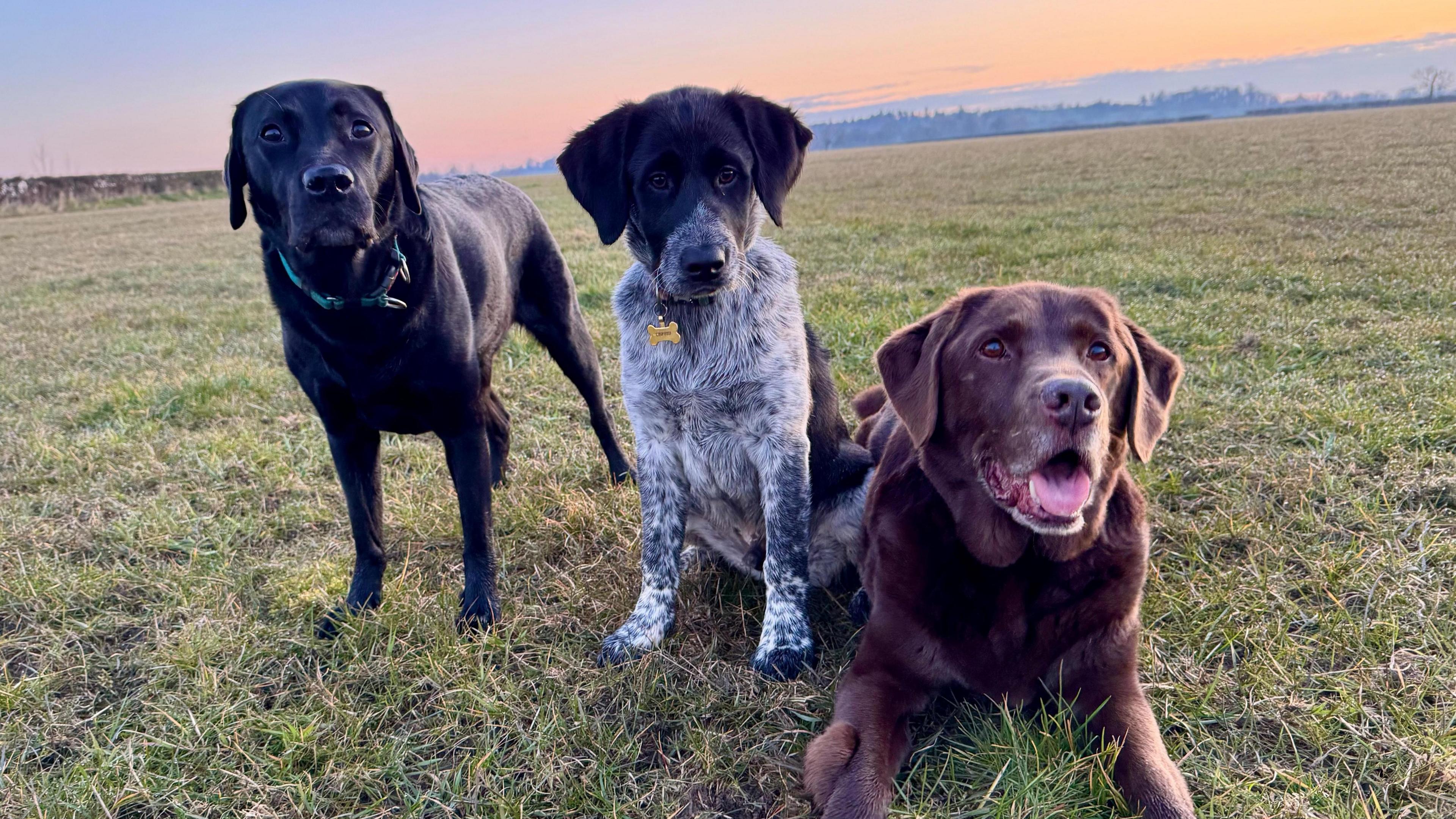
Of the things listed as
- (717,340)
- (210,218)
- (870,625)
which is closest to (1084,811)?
(870,625)

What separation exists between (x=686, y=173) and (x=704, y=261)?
0.38 m

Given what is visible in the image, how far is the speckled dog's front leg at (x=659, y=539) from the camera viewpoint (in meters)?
2.91

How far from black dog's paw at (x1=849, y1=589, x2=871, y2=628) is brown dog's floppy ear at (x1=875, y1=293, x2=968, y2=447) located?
2.37 ft

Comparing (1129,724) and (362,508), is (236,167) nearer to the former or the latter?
(362,508)

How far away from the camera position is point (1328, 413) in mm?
4047

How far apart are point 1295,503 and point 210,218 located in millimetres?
32085

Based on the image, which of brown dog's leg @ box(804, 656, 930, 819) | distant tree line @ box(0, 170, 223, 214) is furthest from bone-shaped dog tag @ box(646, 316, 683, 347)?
distant tree line @ box(0, 170, 223, 214)

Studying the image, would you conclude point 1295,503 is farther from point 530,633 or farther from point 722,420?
point 530,633

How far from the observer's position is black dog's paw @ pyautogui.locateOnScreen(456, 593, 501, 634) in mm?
2939

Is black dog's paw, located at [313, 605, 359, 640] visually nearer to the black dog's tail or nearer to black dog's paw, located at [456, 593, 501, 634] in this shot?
black dog's paw, located at [456, 593, 501, 634]

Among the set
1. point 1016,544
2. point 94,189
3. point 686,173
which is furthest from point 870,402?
point 94,189

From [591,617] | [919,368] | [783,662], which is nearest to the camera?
[919,368]

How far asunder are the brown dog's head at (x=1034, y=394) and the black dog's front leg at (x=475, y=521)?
1523 millimetres

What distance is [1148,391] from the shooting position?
2312 millimetres
